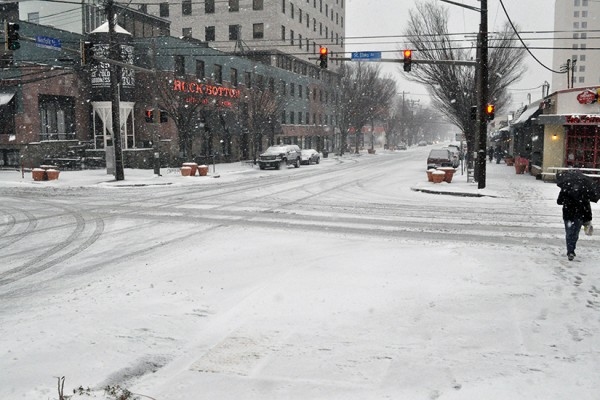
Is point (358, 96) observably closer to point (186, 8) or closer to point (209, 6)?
point (209, 6)

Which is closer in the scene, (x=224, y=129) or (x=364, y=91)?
(x=224, y=129)

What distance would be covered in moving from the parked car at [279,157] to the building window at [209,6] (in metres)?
26.6

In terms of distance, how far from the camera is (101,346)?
540cm

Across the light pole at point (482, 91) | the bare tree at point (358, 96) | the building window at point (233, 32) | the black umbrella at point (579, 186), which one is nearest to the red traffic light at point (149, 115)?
the light pole at point (482, 91)

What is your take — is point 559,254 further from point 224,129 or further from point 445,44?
point 224,129

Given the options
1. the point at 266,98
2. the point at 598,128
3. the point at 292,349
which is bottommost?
the point at 292,349

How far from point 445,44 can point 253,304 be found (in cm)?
2640

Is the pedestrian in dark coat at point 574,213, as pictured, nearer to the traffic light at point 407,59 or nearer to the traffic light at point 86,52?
the traffic light at point 407,59

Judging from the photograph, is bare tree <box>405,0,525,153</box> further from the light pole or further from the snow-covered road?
the snow-covered road

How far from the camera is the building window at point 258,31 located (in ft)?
183

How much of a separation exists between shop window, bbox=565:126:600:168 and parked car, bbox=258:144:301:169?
18.0m

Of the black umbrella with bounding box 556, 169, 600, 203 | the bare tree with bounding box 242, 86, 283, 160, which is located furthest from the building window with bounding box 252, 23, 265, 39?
the black umbrella with bounding box 556, 169, 600, 203

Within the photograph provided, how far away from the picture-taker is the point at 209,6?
57188 millimetres

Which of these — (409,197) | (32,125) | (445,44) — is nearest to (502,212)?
(409,197)
